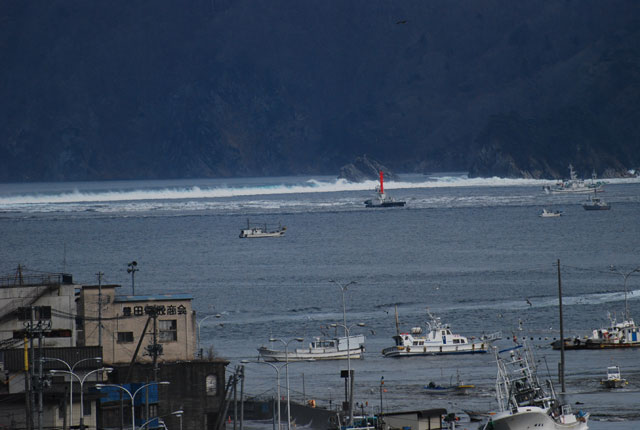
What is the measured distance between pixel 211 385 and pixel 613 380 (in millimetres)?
23274

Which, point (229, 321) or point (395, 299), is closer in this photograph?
point (229, 321)

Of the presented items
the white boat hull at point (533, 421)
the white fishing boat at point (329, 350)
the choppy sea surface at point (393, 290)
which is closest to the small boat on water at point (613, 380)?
the choppy sea surface at point (393, 290)

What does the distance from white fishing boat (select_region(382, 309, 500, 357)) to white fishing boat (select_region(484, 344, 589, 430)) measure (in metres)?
22.8

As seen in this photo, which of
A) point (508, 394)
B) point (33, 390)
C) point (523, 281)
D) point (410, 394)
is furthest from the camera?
point (523, 281)

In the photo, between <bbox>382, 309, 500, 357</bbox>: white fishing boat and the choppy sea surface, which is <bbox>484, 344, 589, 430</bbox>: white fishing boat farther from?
<bbox>382, 309, 500, 357</bbox>: white fishing boat

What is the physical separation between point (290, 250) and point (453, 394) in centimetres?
10656

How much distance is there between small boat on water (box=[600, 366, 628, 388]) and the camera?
6931cm

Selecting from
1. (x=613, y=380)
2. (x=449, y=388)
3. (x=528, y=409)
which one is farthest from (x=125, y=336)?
(x=613, y=380)

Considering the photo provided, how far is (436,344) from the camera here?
3317 inches

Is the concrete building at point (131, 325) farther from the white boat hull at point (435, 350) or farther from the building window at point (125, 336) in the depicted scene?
the white boat hull at point (435, 350)

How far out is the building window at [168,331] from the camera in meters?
65.1

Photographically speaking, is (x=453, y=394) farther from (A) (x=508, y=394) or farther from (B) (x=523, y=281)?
(B) (x=523, y=281)

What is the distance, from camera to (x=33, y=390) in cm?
4816

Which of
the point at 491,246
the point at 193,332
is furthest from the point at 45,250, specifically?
the point at 193,332
